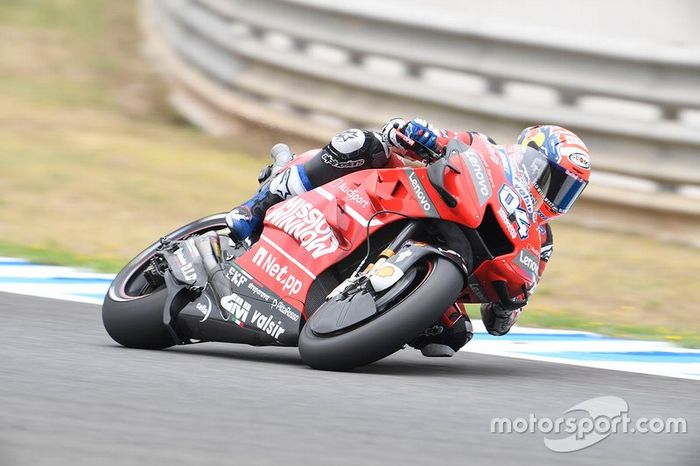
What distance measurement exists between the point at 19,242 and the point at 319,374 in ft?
14.1

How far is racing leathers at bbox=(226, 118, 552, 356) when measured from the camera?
5.02 metres

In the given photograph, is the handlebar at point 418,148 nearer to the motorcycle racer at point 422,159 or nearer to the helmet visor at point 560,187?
the motorcycle racer at point 422,159

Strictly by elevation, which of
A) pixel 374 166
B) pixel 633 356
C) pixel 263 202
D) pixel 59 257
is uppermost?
pixel 374 166

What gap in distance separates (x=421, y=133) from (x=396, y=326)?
2.99ft

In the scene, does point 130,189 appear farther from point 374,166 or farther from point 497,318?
point 497,318

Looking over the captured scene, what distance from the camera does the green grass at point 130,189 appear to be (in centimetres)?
783

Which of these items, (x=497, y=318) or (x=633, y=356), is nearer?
(x=497, y=318)

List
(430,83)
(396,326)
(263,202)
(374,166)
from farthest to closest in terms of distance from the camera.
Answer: (430,83) < (263,202) < (374,166) < (396,326)

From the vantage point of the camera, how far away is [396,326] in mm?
4441

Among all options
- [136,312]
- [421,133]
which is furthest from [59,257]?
[421,133]

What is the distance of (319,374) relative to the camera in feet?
15.3

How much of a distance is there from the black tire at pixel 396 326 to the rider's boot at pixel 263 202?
3.00 ft

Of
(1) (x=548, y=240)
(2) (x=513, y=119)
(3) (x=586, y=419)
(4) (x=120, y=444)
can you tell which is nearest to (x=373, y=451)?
(4) (x=120, y=444)

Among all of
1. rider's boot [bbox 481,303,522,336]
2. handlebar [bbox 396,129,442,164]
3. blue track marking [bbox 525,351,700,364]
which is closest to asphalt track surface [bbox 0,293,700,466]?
rider's boot [bbox 481,303,522,336]
